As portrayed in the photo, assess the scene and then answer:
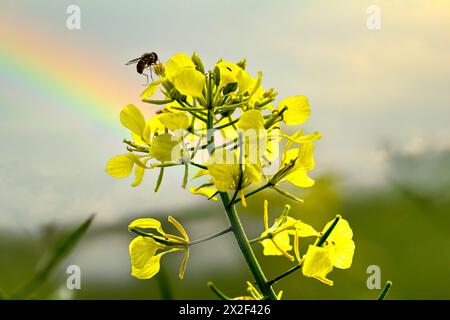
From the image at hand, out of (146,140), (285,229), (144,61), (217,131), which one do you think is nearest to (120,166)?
(146,140)

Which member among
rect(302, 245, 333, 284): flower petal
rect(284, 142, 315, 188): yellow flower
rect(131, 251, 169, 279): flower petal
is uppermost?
rect(284, 142, 315, 188): yellow flower

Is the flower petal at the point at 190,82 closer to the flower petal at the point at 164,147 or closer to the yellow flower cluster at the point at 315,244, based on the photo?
the flower petal at the point at 164,147

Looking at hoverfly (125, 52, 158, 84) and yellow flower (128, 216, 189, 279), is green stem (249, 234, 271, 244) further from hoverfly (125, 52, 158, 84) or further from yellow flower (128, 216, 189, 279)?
hoverfly (125, 52, 158, 84)

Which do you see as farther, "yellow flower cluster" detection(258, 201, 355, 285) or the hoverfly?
the hoverfly

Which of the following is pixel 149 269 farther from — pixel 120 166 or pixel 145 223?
pixel 120 166

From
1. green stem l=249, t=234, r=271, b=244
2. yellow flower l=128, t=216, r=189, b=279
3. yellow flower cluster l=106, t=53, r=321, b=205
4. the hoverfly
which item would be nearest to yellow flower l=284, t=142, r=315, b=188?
yellow flower cluster l=106, t=53, r=321, b=205
